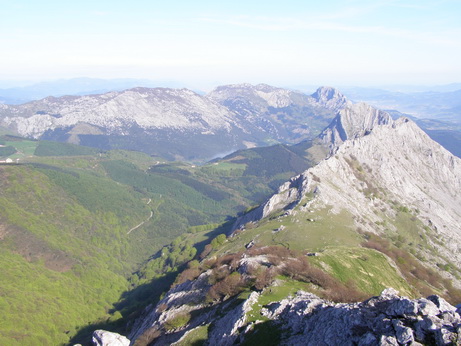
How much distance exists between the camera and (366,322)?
40.4 m

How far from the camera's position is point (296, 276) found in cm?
7456

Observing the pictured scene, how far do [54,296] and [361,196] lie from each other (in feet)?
572

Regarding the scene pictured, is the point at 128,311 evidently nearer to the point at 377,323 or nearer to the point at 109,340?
the point at 109,340

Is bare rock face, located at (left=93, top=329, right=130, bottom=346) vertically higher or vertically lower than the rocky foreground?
lower

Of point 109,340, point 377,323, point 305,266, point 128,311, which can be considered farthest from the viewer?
point 128,311

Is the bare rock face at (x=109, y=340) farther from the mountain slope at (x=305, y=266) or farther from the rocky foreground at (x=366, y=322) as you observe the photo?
the rocky foreground at (x=366, y=322)

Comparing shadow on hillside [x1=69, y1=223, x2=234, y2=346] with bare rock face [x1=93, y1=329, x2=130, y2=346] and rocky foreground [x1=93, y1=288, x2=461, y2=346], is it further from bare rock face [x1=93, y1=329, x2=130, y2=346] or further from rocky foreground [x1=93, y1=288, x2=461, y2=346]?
rocky foreground [x1=93, y1=288, x2=461, y2=346]

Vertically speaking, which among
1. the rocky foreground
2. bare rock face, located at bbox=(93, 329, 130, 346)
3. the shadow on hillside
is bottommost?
the shadow on hillside

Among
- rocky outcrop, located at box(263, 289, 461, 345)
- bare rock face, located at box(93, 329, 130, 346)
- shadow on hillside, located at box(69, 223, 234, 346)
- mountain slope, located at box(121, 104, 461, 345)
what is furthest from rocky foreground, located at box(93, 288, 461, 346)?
shadow on hillside, located at box(69, 223, 234, 346)

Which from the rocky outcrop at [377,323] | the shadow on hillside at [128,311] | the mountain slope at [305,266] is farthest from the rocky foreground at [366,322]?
the shadow on hillside at [128,311]

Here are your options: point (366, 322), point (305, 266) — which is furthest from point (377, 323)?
point (305, 266)

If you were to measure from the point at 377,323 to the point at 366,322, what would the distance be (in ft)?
5.71

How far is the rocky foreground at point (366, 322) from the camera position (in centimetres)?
3450

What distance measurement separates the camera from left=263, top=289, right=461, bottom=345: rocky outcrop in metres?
34.4
